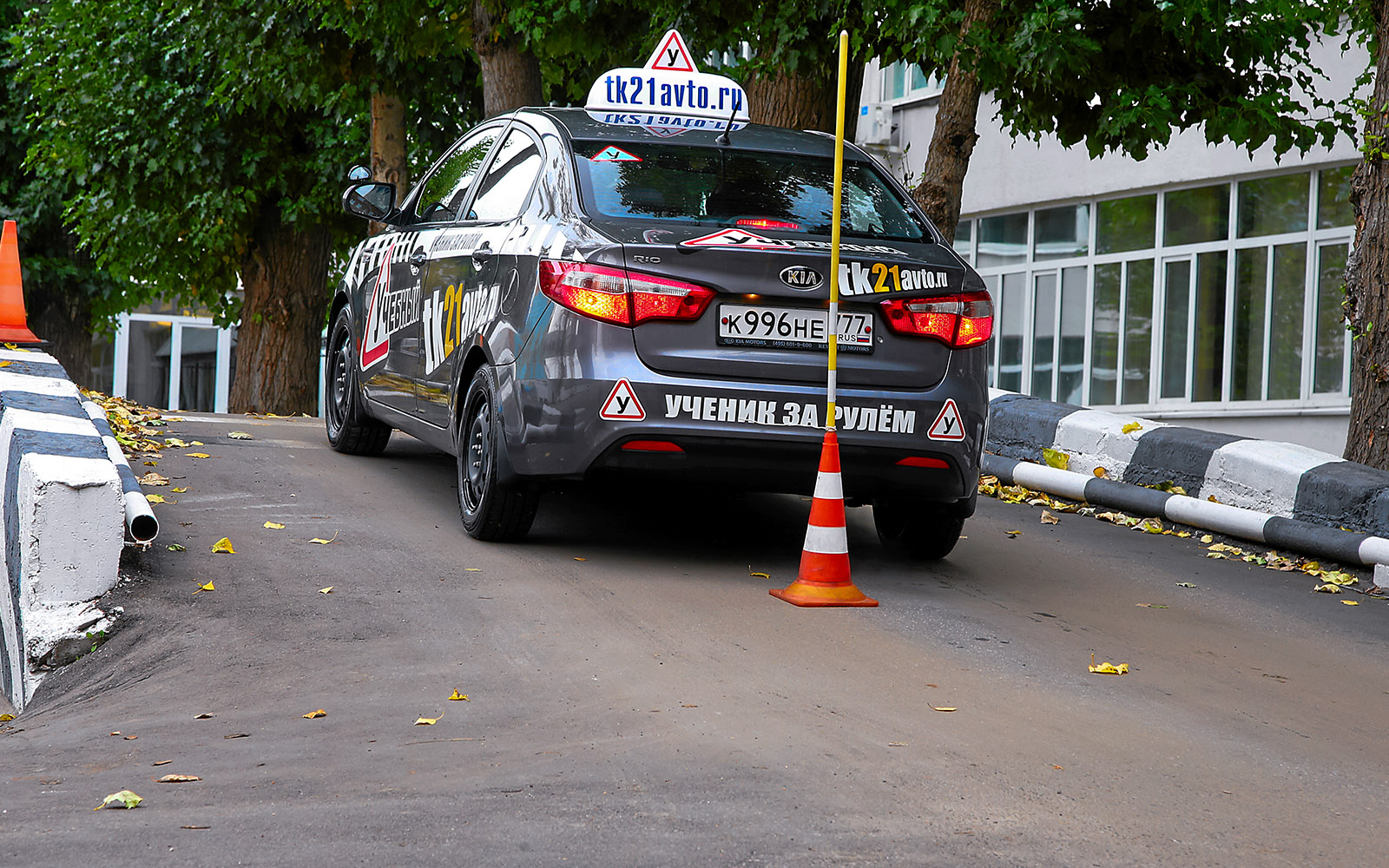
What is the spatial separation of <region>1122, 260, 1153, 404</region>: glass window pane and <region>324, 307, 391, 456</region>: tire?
12.7 m

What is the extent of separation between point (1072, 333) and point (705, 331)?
633 inches

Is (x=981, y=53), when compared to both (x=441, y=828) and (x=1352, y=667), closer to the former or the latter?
(x=1352, y=667)

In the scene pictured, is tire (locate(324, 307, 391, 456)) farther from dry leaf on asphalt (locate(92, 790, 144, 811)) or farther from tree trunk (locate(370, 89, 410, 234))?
tree trunk (locate(370, 89, 410, 234))

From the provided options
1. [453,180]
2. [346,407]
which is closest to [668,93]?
[453,180]

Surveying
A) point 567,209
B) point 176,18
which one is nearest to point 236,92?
point 176,18

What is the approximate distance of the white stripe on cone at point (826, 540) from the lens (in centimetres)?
605

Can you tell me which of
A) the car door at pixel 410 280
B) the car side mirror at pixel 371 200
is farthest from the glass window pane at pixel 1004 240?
the car side mirror at pixel 371 200

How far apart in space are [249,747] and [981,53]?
7963 mm

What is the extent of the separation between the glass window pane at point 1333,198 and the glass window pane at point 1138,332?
2.83 meters

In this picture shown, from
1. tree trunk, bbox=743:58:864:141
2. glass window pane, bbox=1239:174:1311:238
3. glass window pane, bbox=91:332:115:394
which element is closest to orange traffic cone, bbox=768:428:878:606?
tree trunk, bbox=743:58:864:141

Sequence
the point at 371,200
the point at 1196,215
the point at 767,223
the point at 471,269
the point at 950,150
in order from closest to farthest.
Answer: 1. the point at 767,223
2. the point at 471,269
3. the point at 371,200
4. the point at 950,150
5. the point at 1196,215

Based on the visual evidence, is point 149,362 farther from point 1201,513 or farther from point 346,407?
point 1201,513

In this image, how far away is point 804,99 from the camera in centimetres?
1354

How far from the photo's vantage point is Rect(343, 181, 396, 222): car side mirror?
8.32 m
